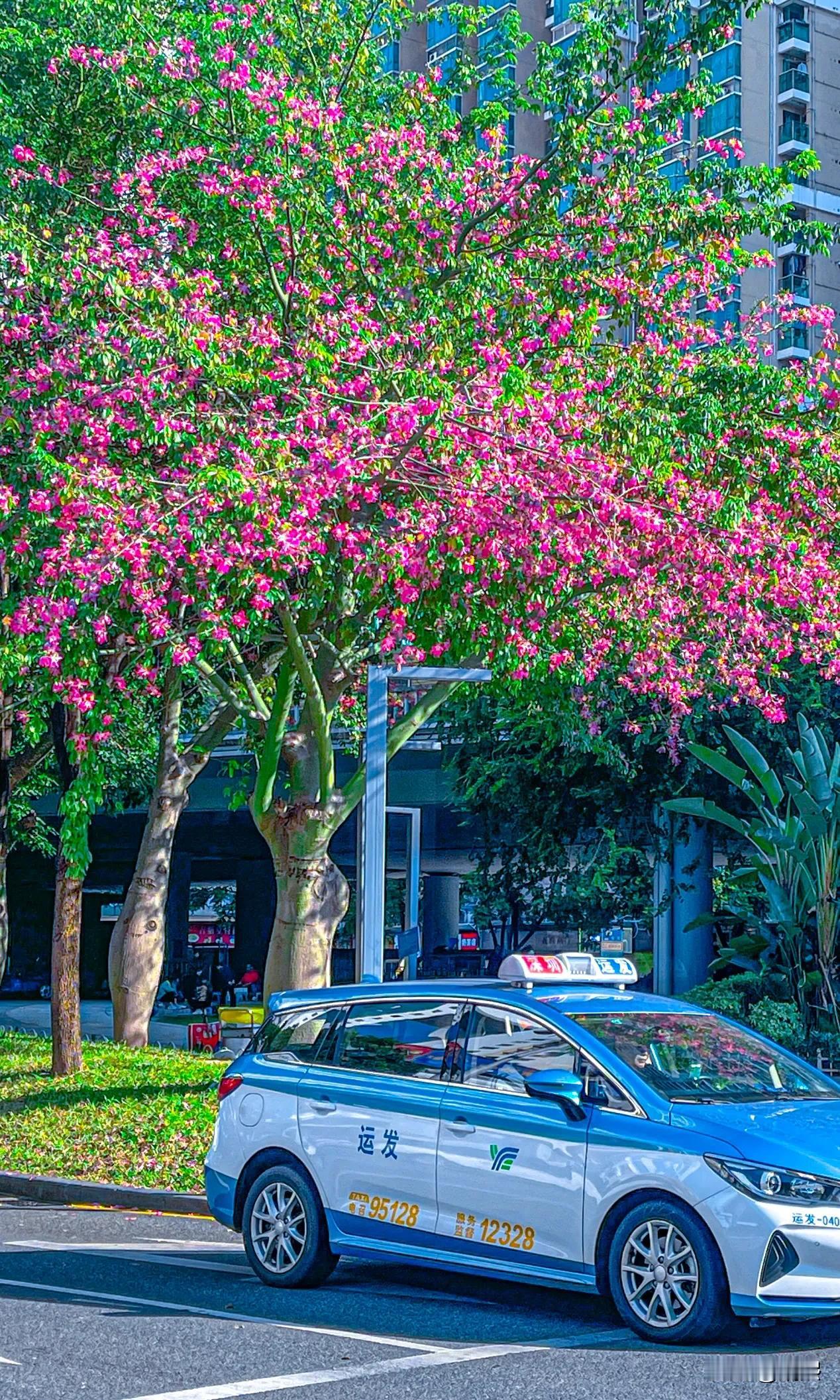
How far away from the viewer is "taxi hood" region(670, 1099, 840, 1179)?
7160mm

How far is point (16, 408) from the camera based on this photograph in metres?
15.4

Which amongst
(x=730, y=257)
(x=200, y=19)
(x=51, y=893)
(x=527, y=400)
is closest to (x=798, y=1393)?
(x=527, y=400)

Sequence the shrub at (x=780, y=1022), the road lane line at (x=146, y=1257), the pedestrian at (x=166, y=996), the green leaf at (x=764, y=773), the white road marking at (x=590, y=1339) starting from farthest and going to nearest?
1. the pedestrian at (x=166, y=996)
2. the green leaf at (x=764, y=773)
3. the shrub at (x=780, y=1022)
4. the road lane line at (x=146, y=1257)
5. the white road marking at (x=590, y=1339)

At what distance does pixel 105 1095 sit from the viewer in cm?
1623

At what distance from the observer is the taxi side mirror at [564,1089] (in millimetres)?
7785

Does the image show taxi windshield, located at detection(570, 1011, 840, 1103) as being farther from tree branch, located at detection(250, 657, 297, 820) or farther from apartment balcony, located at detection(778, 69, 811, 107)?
apartment balcony, located at detection(778, 69, 811, 107)

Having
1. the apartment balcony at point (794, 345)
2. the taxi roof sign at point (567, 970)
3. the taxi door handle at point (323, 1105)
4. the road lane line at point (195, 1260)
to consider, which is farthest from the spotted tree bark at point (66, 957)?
the apartment balcony at point (794, 345)

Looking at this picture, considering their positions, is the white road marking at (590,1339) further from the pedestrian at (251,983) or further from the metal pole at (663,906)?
the pedestrian at (251,983)

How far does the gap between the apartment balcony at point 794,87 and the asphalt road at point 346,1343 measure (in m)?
48.8

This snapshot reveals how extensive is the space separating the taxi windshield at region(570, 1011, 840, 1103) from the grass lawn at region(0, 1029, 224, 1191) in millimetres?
5277

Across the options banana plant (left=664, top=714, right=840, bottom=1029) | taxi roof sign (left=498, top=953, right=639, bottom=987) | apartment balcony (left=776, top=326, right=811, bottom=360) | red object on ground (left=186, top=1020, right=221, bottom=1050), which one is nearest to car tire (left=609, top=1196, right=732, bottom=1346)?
taxi roof sign (left=498, top=953, right=639, bottom=987)

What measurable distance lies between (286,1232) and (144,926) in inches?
546

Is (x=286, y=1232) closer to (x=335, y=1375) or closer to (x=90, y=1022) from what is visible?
(x=335, y=1375)

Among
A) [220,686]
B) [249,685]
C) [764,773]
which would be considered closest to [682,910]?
[764,773]
